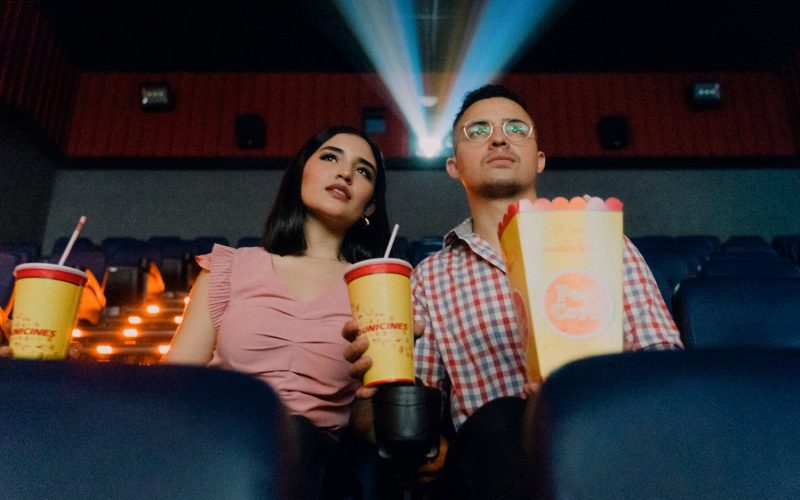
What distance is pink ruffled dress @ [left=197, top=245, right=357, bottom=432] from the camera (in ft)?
1.78

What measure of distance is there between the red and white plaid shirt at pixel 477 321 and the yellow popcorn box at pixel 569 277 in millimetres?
216

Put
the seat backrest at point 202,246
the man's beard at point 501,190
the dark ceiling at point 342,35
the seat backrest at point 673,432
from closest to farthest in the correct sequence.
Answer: the seat backrest at point 673,432 < the man's beard at point 501,190 < the seat backrest at point 202,246 < the dark ceiling at point 342,35

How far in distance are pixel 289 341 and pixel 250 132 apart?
2.67 m

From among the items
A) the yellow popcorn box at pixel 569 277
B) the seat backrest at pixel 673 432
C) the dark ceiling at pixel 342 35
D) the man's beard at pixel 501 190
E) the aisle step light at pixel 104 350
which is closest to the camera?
the seat backrest at pixel 673 432

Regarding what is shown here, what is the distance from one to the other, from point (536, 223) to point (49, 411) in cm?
24

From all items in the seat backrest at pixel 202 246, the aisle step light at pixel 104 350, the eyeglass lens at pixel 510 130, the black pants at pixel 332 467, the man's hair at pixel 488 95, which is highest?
the seat backrest at pixel 202 246

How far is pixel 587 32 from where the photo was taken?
288 cm

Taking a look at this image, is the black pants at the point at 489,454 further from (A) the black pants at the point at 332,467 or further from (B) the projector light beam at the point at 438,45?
(B) the projector light beam at the point at 438,45

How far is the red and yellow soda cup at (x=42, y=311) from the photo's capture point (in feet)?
1.32

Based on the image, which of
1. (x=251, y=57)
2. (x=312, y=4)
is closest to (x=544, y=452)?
(x=312, y=4)

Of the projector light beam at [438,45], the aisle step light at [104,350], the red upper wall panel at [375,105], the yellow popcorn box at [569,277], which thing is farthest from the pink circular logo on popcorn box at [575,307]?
the red upper wall panel at [375,105]

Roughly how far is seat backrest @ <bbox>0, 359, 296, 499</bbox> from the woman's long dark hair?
50cm

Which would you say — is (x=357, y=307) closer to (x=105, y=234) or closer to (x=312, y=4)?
(x=312, y=4)

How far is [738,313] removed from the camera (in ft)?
1.99
